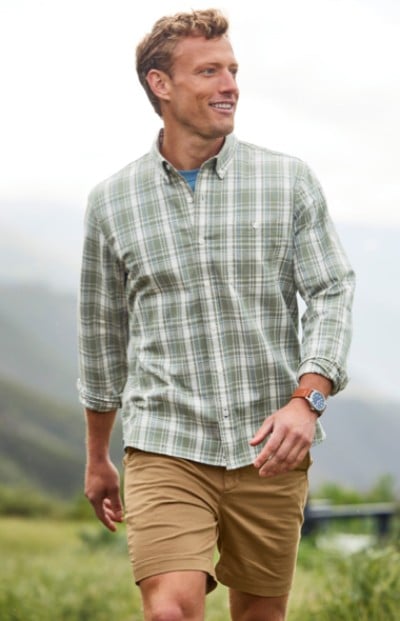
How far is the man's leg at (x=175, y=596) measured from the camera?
12.5 ft

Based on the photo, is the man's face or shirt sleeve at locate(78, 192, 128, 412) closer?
the man's face

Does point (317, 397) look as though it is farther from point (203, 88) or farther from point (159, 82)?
point (159, 82)

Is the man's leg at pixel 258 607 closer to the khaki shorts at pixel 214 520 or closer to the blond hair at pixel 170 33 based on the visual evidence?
the khaki shorts at pixel 214 520

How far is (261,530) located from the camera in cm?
428

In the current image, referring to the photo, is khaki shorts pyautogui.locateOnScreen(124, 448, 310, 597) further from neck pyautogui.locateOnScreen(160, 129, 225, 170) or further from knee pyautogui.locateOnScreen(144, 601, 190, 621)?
neck pyautogui.locateOnScreen(160, 129, 225, 170)

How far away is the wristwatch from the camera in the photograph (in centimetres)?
386

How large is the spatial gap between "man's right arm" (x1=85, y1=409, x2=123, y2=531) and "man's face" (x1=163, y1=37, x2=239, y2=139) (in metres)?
0.92

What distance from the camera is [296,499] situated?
431cm

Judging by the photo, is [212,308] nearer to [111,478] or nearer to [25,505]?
[111,478]

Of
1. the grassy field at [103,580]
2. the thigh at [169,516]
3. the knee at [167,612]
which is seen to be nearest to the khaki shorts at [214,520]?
the thigh at [169,516]

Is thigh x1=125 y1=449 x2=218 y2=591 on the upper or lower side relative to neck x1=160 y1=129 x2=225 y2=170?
lower

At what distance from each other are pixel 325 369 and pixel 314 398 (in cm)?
10

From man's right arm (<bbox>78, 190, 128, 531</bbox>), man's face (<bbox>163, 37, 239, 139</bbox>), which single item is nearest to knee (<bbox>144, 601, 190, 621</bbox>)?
man's right arm (<bbox>78, 190, 128, 531</bbox>)

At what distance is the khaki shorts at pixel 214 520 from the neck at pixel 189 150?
0.80 meters
